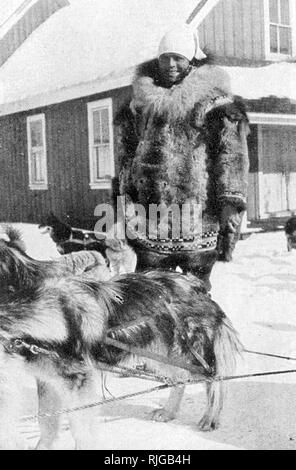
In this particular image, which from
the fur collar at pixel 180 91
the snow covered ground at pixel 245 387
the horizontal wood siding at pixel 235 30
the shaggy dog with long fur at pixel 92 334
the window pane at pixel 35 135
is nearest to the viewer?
the shaggy dog with long fur at pixel 92 334

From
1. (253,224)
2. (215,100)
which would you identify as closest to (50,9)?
(215,100)

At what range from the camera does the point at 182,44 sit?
2.61 meters

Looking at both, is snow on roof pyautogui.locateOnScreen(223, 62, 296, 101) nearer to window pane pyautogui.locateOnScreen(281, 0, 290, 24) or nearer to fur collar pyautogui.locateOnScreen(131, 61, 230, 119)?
fur collar pyautogui.locateOnScreen(131, 61, 230, 119)

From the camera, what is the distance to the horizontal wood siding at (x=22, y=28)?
2.74 metres

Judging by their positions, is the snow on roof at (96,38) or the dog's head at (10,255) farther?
the snow on roof at (96,38)

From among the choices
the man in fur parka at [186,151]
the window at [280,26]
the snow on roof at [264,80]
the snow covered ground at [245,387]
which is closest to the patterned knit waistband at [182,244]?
the man in fur parka at [186,151]

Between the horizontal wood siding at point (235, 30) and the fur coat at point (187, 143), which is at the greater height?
the horizontal wood siding at point (235, 30)

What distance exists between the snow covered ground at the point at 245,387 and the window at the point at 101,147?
381 millimetres

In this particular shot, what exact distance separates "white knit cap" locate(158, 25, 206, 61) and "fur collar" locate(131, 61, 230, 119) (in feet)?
0.22

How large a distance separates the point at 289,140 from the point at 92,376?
148 centimetres

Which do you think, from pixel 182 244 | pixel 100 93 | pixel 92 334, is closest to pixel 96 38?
pixel 100 93

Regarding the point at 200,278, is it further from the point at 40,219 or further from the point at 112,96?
the point at 112,96

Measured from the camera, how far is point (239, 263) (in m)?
2.64

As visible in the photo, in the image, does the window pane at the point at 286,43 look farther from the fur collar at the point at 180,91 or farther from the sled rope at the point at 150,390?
the sled rope at the point at 150,390
